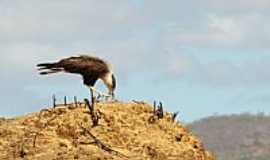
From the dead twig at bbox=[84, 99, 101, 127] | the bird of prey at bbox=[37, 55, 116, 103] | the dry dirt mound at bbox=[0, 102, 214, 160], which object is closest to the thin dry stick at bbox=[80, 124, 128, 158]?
the dry dirt mound at bbox=[0, 102, 214, 160]

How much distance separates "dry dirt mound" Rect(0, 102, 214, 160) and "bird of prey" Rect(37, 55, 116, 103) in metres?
1.98

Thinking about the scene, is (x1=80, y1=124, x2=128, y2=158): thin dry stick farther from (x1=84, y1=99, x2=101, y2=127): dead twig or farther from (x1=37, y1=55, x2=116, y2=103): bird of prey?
(x1=37, y1=55, x2=116, y2=103): bird of prey

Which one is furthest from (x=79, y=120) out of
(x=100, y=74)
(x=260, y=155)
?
(x=260, y=155)

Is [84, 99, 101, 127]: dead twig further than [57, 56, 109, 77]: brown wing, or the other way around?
[57, 56, 109, 77]: brown wing

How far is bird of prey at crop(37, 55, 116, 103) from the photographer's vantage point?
21.9 m

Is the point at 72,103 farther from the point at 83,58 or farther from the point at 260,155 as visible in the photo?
the point at 260,155

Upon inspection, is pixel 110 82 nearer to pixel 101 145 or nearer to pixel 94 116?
pixel 94 116

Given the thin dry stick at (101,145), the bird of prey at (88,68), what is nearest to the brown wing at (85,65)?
the bird of prey at (88,68)

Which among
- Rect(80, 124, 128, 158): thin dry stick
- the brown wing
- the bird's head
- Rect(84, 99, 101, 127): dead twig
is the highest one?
the brown wing

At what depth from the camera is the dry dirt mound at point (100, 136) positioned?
59.3ft

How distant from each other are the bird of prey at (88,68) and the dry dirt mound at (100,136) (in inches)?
77.9

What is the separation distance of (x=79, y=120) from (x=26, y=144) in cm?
124

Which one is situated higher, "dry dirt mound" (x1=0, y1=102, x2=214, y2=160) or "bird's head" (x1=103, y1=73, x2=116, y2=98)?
"bird's head" (x1=103, y1=73, x2=116, y2=98)

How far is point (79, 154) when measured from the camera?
1773cm
